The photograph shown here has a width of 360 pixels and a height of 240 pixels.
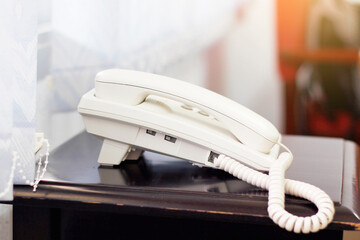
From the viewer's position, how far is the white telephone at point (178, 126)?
3.23 ft

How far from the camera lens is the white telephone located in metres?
0.98

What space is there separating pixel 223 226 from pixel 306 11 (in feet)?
9.60

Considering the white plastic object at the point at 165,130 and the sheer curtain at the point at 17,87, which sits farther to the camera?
the white plastic object at the point at 165,130

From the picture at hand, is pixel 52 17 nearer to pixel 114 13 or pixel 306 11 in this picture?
pixel 114 13

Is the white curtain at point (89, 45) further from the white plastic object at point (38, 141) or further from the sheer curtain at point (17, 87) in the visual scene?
the sheer curtain at point (17, 87)

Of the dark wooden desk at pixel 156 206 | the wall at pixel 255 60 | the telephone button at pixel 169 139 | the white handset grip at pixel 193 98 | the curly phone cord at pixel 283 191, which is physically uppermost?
the white handset grip at pixel 193 98

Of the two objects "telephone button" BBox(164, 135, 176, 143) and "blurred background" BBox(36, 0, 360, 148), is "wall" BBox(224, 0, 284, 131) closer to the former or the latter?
"blurred background" BBox(36, 0, 360, 148)

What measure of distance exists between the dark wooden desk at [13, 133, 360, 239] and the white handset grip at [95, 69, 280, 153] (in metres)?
0.07

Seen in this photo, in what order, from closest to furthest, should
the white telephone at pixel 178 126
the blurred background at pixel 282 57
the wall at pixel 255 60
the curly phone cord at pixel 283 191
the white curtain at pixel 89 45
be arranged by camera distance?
the curly phone cord at pixel 283 191
the white telephone at pixel 178 126
the white curtain at pixel 89 45
the blurred background at pixel 282 57
the wall at pixel 255 60

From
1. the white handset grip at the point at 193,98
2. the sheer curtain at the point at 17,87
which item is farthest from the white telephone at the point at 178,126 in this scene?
the sheer curtain at the point at 17,87

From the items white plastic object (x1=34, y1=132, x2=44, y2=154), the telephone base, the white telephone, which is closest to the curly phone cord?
the white telephone

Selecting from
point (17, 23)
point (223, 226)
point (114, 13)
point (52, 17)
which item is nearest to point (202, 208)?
point (223, 226)

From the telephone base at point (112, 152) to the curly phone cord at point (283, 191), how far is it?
0.15 metres

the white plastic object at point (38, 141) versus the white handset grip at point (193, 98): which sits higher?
the white handset grip at point (193, 98)
